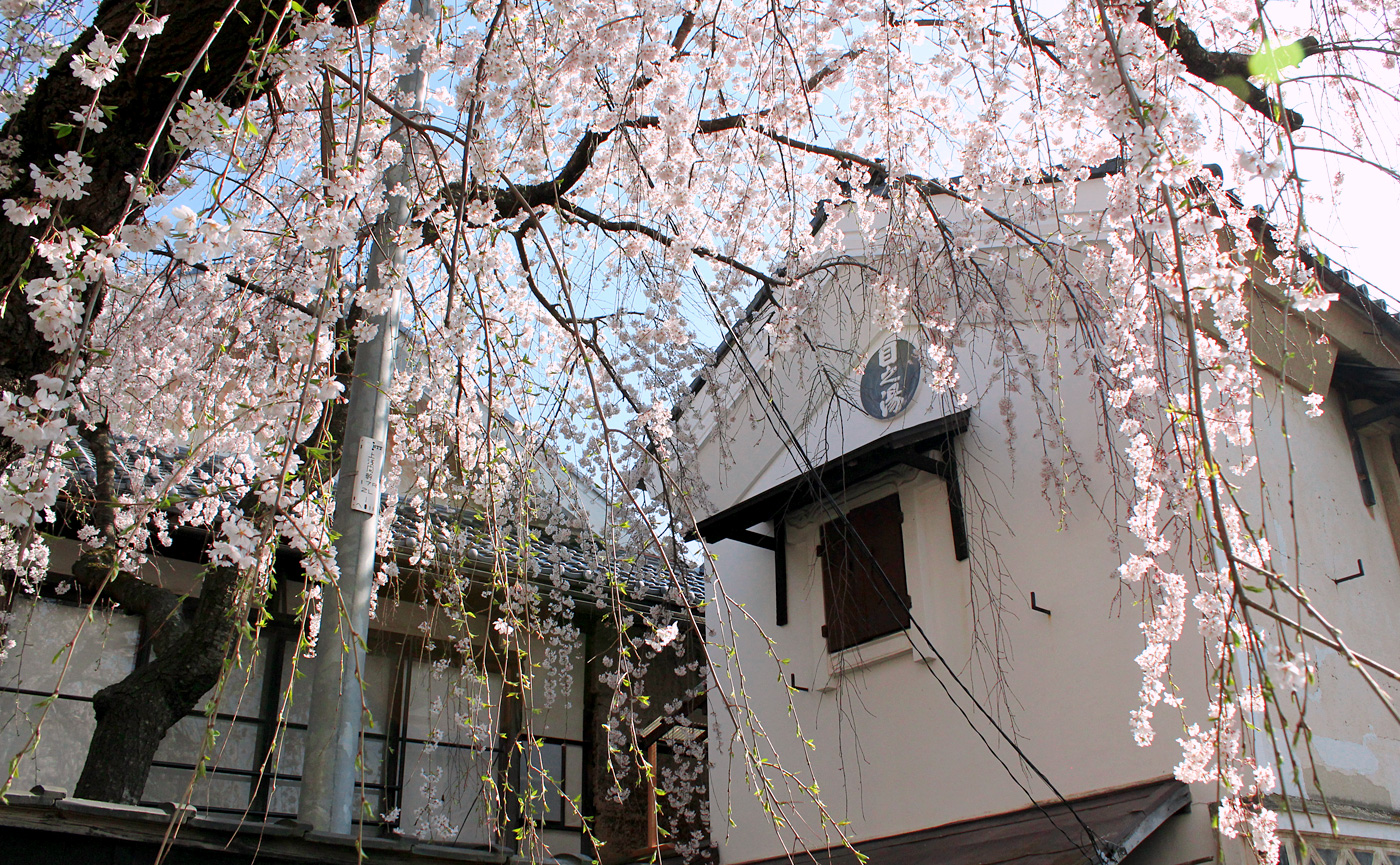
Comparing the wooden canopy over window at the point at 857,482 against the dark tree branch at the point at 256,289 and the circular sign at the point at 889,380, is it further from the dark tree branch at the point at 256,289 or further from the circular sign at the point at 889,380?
the dark tree branch at the point at 256,289

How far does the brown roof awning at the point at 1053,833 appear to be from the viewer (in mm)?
4273

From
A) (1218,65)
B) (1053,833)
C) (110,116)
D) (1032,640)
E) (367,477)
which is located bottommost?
(1053,833)

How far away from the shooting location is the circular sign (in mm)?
6727

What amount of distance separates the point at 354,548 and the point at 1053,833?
3.49m

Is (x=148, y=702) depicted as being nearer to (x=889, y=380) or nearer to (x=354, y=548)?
(x=354, y=548)

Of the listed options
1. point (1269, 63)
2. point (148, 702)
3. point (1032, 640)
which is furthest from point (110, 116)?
point (1032, 640)

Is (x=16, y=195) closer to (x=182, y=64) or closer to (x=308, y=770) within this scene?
(x=182, y=64)

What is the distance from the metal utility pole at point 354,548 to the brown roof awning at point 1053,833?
1.87m

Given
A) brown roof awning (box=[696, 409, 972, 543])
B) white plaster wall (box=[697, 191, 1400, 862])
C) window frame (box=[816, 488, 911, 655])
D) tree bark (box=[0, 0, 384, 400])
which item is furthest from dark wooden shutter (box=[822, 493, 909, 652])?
tree bark (box=[0, 0, 384, 400])

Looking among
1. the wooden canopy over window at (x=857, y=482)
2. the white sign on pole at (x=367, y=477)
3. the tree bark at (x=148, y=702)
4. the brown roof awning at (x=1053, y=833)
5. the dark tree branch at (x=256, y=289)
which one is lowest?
the brown roof awning at (x=1053, y=833)

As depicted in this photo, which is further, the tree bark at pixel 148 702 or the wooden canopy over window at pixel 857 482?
the wooden canopy over window at pixel 857 482

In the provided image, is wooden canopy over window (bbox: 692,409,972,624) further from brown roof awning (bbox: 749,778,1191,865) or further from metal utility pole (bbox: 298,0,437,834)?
metal utility pole (bbox: 298,0,437,834)

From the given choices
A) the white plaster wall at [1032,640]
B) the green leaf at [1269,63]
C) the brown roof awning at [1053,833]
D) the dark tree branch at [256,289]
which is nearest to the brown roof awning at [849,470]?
the white plaster wall at [1032,640]

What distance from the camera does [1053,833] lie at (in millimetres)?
4613
